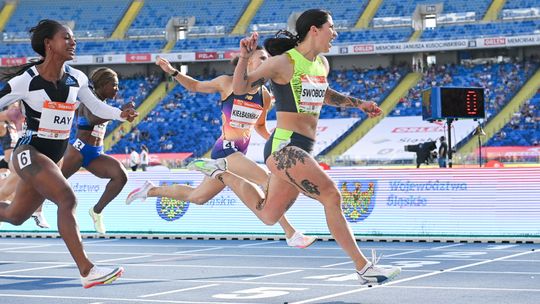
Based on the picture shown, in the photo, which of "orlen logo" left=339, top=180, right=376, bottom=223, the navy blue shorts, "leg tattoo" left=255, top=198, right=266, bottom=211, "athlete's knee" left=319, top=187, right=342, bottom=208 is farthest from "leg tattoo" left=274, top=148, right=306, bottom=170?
"orlen logo" left=339, top=180, right=376, bottom=223

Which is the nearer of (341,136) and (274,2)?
(341,136)

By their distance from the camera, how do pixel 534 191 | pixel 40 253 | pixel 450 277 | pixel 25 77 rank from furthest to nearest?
pixel 534 191 → pixel 40 253 → pixel 450 277 → pixel 25 77

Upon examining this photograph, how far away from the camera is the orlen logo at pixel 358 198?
16938 millimetres

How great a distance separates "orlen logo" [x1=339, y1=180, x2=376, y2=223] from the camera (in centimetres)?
1694

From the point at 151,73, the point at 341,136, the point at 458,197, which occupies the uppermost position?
the point at 151,73

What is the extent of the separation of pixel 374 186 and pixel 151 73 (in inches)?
1648

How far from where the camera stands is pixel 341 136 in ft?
148

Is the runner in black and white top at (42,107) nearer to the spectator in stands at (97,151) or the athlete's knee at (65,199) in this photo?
the athlete's knee at (65,199)

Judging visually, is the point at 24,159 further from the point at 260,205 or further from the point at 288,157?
the point at 260,205

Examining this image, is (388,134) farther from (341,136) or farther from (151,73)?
(151,73)

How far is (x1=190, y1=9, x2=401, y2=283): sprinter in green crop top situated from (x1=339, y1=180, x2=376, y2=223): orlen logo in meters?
8.95

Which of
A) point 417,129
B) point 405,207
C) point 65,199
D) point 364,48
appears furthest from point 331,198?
point 364,48

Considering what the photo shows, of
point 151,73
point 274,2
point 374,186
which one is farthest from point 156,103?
point 374,186

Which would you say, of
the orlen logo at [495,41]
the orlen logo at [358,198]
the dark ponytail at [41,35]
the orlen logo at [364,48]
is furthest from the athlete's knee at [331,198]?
the orlen logo at [364,48]
